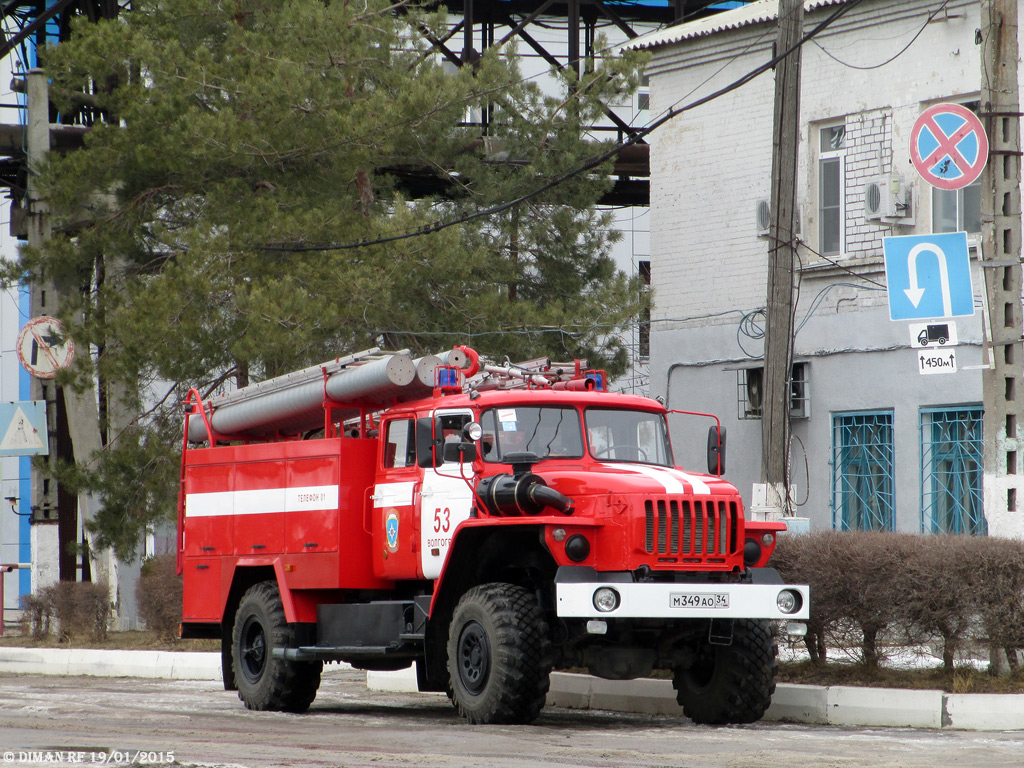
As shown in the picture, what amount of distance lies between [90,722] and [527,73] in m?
29.7

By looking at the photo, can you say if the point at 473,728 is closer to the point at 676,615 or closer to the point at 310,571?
the point at 676,615

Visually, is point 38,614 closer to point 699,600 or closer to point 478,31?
point 699,600

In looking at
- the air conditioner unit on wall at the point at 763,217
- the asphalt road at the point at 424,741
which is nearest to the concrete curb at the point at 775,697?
the asphalt road at the point at 424,741

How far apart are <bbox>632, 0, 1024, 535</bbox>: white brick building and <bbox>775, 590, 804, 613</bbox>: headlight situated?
8158 millimetres

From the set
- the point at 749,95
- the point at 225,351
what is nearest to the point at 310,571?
the point at 225,351

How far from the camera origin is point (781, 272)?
15359 mm

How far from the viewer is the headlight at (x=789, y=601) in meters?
11.2

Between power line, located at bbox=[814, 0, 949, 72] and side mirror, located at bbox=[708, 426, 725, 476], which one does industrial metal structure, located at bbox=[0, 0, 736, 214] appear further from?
side mirror, located at bbox=[708, 426, 725, 476]

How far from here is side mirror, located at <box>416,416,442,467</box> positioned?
12.1 meters

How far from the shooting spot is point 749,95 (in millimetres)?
21953

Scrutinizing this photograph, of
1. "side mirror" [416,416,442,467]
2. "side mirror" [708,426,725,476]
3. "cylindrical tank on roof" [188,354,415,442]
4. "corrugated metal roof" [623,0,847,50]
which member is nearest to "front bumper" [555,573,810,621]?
"side mirror" [708,426,725,476]

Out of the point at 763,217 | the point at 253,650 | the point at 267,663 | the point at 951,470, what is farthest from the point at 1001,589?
the point at 763,217

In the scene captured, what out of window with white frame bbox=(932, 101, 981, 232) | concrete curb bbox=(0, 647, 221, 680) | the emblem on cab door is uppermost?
window with white frame bbox=(932, 101, 981, 232)

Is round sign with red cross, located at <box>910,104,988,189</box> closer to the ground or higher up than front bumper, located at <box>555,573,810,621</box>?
higher up
